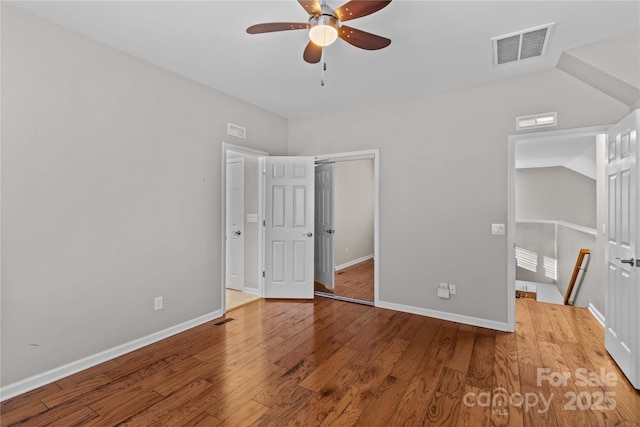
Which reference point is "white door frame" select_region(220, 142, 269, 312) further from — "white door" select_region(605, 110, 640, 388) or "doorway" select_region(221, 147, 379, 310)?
"white door" select_region(605, 110, 640, 388)

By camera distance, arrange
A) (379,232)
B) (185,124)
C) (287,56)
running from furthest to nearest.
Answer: (379,232) < (185,124) < (287,56)

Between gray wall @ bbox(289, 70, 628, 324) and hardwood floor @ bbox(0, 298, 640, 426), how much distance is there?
0.57 metres

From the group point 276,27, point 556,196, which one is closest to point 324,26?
point 276,27

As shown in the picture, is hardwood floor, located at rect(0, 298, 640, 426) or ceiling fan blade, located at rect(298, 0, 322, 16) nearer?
ceiling fan blade, located at rect(298, 0, 322, 16)

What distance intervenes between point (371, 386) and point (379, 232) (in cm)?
210

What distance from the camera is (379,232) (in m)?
4.10

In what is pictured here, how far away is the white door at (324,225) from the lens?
492cm

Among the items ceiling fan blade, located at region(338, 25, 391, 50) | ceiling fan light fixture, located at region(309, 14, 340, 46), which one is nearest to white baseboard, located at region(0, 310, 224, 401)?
ceiling fan light fixture, located at region(309, 14, 340, 46)

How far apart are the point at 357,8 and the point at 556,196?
7.88m

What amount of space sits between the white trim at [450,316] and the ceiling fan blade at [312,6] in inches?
133

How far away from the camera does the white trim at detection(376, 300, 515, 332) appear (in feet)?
11.2

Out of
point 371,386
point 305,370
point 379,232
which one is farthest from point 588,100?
point 305,370

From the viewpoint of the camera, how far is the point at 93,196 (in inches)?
104

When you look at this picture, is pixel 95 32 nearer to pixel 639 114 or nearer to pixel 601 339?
pixel 639 114
